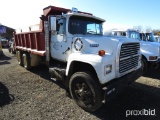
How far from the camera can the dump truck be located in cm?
404

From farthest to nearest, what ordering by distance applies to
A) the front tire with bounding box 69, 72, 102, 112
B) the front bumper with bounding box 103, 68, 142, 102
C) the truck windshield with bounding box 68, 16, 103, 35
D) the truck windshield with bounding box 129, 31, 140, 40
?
1. the truck windshield with bounding box 129, 31, 140, 40
2. the truck windshield with bounding box 68, 16, 103, 35
3. the front tire with bounding box 69, 72, 102, 112
4. the front bumper with bounding box 103, 68, 142, 102

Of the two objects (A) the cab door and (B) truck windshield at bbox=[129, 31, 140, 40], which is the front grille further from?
(B) truck windshield at bbox=[129, 31, 140, 40]

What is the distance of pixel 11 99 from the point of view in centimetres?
530

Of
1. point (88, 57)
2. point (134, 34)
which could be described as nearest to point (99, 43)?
point (88, 57)

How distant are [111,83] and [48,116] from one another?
182 centimetres

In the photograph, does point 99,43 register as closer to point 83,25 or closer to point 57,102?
point 83,25

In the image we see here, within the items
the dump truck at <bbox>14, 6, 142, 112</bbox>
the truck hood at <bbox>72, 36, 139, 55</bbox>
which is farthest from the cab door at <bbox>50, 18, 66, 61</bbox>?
the truck hood at <bbox>72, 36, 139, 55</bbox>

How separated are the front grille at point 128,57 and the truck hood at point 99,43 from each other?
0.17 m

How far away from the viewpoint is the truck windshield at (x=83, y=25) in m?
5.25

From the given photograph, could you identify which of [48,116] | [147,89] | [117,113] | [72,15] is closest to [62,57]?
[72,15]

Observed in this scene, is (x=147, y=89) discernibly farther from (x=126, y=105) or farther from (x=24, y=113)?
(x=24, y=113)

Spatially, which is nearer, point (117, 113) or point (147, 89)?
→ point (117, 113)

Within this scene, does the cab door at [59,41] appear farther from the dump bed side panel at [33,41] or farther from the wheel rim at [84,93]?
the wheel rim at [84,93]

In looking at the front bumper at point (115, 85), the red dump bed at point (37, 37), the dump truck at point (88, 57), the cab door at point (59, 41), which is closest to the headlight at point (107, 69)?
the dump truck at point (88, 57)
